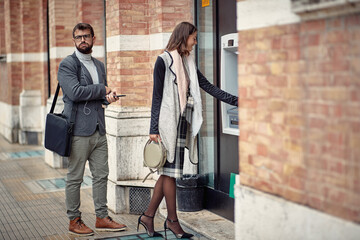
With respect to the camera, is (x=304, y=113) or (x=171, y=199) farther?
(x=171, y=199)

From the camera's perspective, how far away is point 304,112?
330 cm

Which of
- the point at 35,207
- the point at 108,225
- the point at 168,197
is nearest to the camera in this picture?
the point at 168,197

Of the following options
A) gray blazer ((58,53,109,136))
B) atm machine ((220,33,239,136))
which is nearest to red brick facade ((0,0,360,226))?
atm machine ((220,33,239,136))

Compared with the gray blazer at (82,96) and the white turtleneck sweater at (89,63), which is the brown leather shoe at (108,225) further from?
the white turtleneck sweater at (89,63)

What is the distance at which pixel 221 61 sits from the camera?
5.81m

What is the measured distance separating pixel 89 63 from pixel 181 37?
1.14m

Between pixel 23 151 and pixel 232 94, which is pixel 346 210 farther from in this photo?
pixel 23 151

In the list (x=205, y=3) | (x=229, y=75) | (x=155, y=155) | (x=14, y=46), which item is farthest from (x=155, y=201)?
(x=14, y=46)

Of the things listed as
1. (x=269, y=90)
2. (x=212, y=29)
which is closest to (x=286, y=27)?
(x=269, y=90)

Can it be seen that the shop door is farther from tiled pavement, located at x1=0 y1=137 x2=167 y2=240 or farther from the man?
the man

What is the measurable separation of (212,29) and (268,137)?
281 cm

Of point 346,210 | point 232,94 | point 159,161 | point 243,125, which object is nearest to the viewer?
point 346,210

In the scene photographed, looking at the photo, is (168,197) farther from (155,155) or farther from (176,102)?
(176,102)

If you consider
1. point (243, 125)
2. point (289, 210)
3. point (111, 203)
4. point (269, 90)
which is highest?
point (269, 90)
